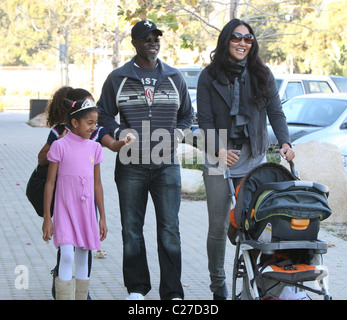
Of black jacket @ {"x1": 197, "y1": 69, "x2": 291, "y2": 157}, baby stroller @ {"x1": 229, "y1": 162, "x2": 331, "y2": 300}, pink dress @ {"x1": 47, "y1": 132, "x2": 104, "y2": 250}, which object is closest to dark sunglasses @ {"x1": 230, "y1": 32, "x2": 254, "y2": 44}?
black jacket @ {"x1": 197, "y1": 69, "x2": 291, "y2": 157}

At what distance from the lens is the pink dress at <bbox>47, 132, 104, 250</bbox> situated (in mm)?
4613

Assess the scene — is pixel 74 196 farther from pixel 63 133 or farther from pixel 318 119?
pixel 318 119

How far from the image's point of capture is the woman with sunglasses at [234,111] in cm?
488

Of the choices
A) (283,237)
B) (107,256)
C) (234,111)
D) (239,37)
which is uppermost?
(239,37)

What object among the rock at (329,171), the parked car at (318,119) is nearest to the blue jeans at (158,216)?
the rock at (329,171)

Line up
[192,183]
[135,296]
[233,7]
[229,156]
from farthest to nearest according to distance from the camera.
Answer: [233,7] < [192,183] < [135,296] < [229,156]

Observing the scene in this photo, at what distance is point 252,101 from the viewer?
4914mm

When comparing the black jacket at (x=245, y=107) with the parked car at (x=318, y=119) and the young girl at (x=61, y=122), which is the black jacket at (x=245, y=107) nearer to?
the young girl at (x=61, y=122)

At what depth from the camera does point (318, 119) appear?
1197 centimetres

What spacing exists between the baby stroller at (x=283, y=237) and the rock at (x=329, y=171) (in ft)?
14.7

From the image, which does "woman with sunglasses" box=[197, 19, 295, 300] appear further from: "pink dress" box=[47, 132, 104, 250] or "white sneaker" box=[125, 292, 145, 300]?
"pink dress" box=[47, 132, 104, 250]

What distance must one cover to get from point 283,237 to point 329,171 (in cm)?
496

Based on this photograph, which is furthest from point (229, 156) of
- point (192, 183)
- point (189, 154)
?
point (189, 154)

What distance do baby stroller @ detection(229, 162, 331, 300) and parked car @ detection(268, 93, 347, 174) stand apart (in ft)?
20.7
